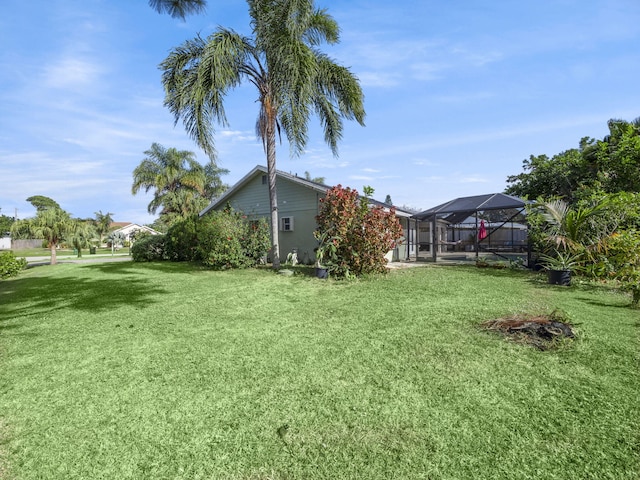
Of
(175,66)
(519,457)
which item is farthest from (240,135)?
(519,457)

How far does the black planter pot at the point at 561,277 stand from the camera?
9062mm

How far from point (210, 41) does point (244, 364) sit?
1113 centimetres

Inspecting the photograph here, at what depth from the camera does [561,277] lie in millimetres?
9094

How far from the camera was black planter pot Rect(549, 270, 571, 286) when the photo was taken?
9062 mm

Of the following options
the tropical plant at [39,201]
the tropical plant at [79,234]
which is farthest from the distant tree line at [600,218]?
the tropical plant at [39,201]

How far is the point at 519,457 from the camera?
2.27 m

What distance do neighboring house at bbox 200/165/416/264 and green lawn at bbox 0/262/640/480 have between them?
30.0ft

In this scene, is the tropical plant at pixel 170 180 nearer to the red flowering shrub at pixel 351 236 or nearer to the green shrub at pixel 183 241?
the green shrub at pixel 183 241

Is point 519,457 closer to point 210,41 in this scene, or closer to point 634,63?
point 634,63

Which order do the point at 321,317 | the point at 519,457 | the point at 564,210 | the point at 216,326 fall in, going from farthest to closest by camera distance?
1. the point at 564,210
2. the point at 321,317
3. the point at 216,326
4. the point at 519,457

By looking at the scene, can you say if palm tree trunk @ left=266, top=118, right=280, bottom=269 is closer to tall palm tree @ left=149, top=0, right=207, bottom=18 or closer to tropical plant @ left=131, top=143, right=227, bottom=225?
tall palm tree @ left=149, top=0, right=207, bottom=18

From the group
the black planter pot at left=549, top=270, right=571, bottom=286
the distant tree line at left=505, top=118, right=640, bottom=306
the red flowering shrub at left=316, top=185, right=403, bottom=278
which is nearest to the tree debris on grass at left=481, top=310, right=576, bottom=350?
the distant tree line at left=505, top=118, right=640, bottom=306

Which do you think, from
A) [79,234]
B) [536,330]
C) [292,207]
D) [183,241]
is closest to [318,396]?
[536,330]

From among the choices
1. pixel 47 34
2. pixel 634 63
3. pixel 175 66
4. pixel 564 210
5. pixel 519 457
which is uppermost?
pixel 175 66
